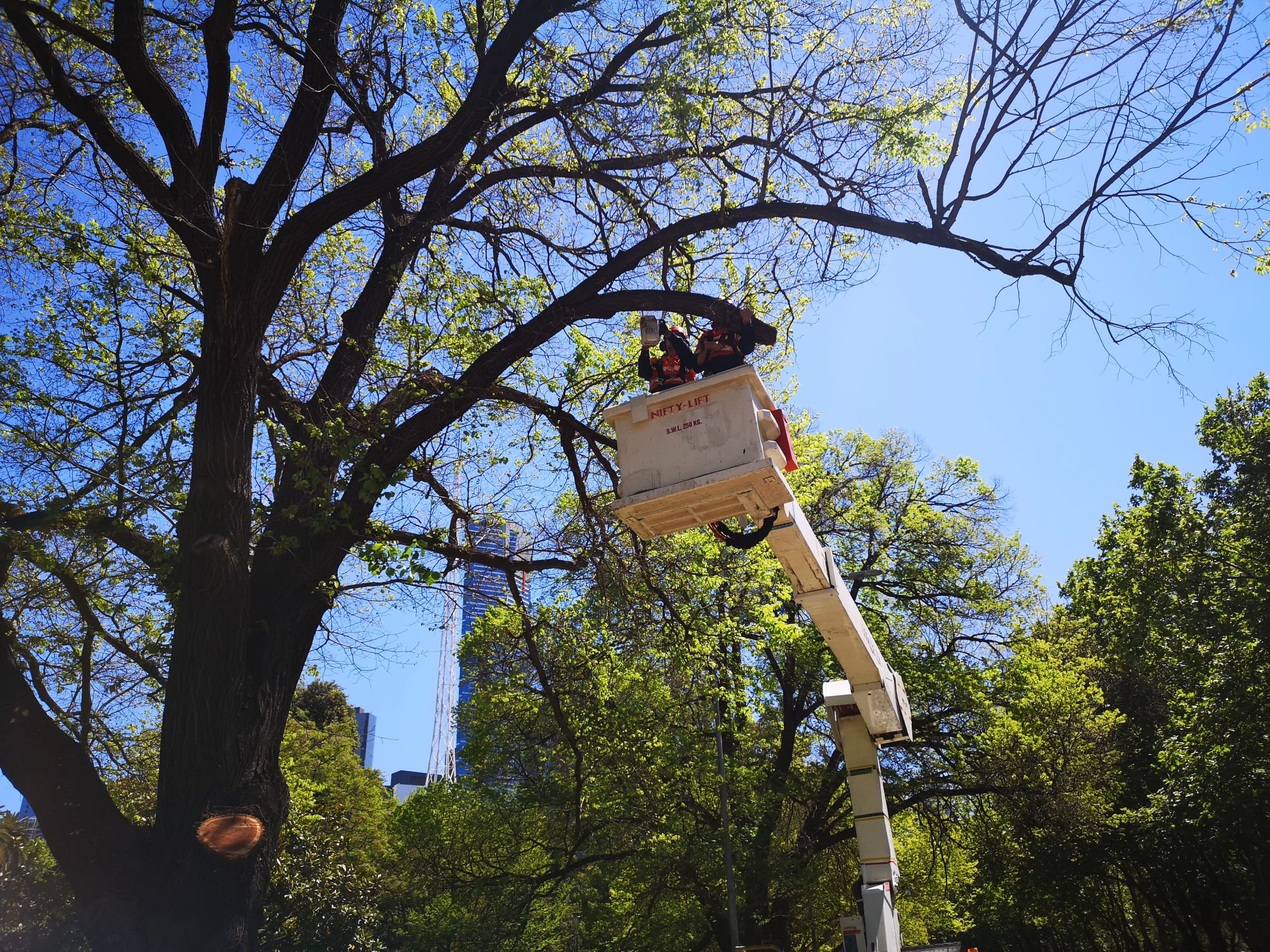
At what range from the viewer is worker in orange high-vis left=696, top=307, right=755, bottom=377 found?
6.59 meters

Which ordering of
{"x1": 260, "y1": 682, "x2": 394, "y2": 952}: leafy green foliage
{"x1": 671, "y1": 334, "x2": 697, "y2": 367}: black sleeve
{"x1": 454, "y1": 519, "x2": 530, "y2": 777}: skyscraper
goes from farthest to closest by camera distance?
1. {"x1": 260, "y1": 682, "x2": 394, "y2": 952}: leafy green foliage
2. {"x1": 454, "y1": 519, "x2": 530, "y2": 777}: skyscraper
3. {"x1": 671, "y1": 334, "x2": 697, "y2": 367}: black sleeve

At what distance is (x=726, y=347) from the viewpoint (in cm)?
661

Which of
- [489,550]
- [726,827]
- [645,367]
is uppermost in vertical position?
Answer: [645,367]

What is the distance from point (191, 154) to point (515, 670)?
6.04 m

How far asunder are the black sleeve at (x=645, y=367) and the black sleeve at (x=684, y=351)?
0.74 ft

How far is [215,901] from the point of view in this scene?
5770 millimetres

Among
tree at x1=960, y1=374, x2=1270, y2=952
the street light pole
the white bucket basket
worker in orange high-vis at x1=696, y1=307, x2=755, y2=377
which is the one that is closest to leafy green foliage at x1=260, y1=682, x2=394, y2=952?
the street light pole

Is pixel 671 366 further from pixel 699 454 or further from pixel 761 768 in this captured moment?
pixel 761 768

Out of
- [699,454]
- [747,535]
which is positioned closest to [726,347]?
[699,454]

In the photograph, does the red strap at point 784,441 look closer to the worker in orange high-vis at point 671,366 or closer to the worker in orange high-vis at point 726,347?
the worker in orange high-vis at point 726,347

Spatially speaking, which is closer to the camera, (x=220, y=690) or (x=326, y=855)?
(x=220, y=690)

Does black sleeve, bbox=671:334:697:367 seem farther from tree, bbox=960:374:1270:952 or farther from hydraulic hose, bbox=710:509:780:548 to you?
tree, bbox=960:374:1270:952

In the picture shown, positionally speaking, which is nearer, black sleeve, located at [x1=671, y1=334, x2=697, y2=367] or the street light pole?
black sleeve, located at [x1=671, y1=334, x2=697, y2=367]

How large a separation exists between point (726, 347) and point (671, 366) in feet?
1.37
